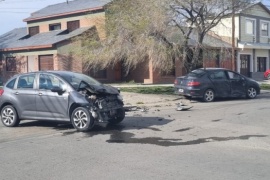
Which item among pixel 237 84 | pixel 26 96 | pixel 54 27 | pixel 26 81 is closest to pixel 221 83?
pixel 237 84

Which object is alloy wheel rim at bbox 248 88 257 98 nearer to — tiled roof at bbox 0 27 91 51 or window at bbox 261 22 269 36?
tiled roof at bbox 0 27 91 51

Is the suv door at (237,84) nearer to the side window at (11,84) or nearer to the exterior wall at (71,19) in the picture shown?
the exterior wall at (71,19)

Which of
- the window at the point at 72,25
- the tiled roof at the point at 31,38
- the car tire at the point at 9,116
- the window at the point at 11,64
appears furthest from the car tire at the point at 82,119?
the window at the point at 11,64

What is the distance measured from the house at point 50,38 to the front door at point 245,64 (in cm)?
1463

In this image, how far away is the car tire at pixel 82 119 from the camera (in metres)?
10.6

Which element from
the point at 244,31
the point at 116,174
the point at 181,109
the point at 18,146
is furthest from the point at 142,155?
the point at 244,31

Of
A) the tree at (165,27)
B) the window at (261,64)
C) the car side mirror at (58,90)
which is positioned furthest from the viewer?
the window at (261,64)

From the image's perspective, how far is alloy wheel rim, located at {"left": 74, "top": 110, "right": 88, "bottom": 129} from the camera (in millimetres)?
10618

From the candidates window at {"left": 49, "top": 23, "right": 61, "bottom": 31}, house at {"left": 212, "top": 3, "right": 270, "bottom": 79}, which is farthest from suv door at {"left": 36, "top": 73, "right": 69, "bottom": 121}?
house at {"left": 212, "top": 3, "right": 270, "bottom": 79}

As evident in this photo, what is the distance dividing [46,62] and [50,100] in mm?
21523

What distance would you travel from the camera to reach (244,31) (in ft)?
129

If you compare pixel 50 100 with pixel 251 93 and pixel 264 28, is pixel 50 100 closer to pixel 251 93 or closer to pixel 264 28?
pixel 251 93

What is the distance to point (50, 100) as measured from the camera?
36.1 ft

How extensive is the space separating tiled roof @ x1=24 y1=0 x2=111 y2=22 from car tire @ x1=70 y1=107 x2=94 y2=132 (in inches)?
843
